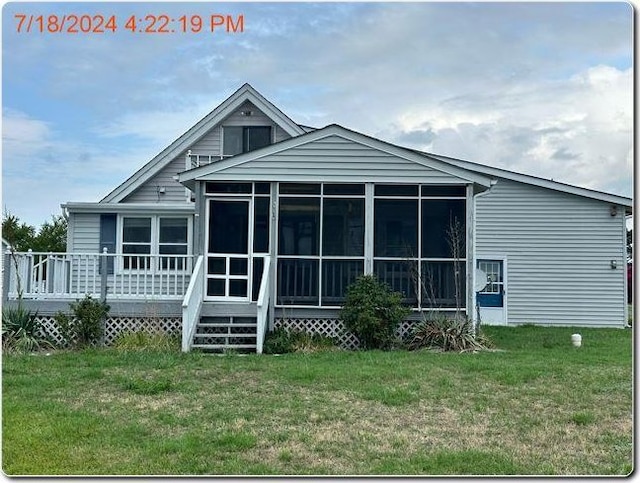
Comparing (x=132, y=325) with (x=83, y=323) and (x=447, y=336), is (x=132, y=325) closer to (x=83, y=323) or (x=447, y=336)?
(x=83, y=323)

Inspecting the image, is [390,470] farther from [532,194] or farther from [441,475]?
[532,194]

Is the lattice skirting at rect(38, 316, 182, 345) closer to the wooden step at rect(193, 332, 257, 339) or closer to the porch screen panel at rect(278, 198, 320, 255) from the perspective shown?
the wooden step at rect(193, 332, 257, 339)

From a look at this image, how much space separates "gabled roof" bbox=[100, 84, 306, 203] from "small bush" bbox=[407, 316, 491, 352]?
297 inches

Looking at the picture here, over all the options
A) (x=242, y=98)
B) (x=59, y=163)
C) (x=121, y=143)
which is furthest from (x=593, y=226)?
(x=59, y=163)

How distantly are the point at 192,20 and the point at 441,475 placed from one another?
18.8 feet

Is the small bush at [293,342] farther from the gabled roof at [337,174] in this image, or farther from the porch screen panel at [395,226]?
the gabled roof at [337,174]

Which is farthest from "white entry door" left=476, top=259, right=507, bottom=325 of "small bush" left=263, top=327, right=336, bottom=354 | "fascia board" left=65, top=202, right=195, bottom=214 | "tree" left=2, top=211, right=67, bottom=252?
"tree" left=2, top=211, right=67, bottom=252

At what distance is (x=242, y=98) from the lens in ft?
57.7

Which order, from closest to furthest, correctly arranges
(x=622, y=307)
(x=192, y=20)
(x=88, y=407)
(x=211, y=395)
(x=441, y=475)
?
(x=441, y=475) < (x=88, y=407) < (x=211, y=395) < (x=192, y=20) < (x=622, y=307)

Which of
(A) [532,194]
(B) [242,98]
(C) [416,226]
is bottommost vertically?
(C) [416,226]

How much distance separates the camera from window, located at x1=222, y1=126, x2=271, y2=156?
17.8m

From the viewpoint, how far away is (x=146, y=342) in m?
11.2

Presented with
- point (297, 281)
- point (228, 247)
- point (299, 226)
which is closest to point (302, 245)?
point (299, 226)

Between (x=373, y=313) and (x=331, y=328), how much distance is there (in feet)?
3.57
